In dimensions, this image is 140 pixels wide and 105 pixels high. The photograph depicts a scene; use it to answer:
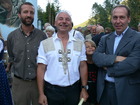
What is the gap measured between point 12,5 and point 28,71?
9532mm

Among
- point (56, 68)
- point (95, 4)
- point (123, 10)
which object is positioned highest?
point (95, 4)

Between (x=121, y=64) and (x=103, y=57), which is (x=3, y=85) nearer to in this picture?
(x=103, y=57)

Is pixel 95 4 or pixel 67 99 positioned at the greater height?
pixel 95 4

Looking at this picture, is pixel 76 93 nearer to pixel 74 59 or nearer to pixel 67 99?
pixel 67 99

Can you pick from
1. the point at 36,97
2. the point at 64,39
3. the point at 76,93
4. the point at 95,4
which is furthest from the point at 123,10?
the point at 95,4

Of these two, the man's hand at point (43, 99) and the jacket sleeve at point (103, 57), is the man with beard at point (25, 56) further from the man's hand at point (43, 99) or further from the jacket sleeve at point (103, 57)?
the jacket sleeve at point (103, 57)

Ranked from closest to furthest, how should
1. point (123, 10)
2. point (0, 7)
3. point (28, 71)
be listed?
point (123, 10)
point (28, 71)
point (0, 7)

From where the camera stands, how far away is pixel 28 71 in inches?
128

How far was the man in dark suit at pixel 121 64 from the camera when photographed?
2.67 metres

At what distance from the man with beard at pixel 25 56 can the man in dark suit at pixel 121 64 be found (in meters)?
1.01

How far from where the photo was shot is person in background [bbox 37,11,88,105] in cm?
285

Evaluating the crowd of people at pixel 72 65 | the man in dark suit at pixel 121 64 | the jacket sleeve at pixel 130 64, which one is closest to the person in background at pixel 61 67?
the crowd of people at pixel 72 65

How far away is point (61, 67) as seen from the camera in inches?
112

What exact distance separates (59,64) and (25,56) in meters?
0.67
